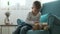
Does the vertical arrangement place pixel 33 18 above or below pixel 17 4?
below

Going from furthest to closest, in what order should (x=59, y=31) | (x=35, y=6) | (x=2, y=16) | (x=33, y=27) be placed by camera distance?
(x=2, y=16) → (x=35, y=6) → (x=33, y=27) → (x=59, y=31)

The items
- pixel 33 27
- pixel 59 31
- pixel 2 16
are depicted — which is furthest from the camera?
pixel 2 16

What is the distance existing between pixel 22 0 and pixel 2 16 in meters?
Result: 0.63

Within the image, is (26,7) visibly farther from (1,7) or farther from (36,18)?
(36,18)

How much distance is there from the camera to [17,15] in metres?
3.95

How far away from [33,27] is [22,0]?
1511 mm

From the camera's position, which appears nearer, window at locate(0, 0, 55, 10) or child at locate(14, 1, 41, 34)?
child at locate(14, 1, 41, 34)

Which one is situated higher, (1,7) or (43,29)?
(1,7)

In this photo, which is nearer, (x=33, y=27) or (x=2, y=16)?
(x=33, y=27)

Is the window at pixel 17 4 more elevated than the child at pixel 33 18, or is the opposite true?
the window at pixel 17 4

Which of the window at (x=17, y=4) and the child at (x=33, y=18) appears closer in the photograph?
the child at (x=33, y=18)

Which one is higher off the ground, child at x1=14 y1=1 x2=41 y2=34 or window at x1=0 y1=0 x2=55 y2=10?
window at x1=0 y1=0 x2=55 y2=10

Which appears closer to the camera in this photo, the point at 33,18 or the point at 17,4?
the point at 33,18

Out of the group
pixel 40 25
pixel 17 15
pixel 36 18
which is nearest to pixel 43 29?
pixel 40 25
